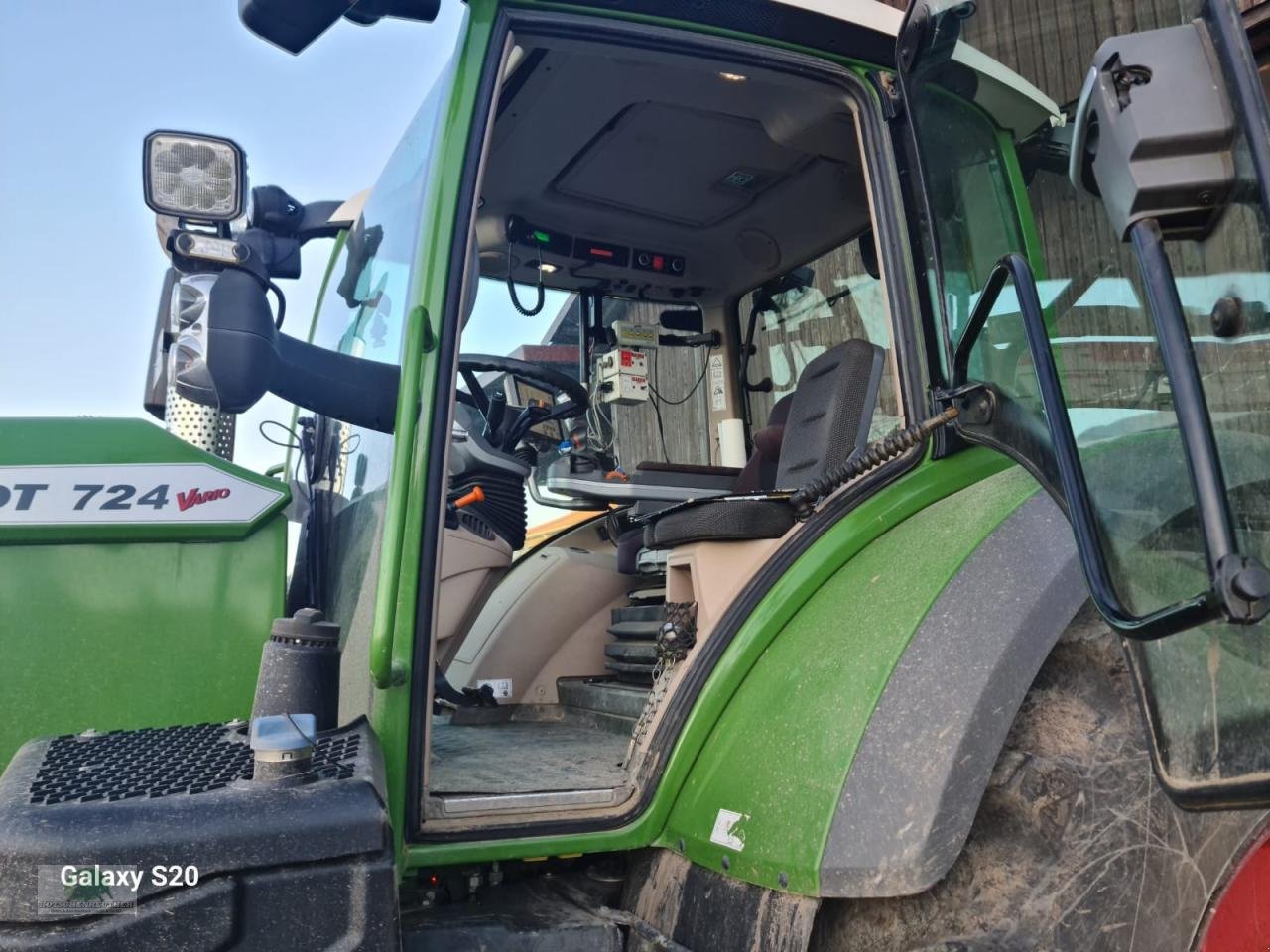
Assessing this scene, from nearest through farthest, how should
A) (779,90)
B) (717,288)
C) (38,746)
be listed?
(38,746), (779,90), (717,288)

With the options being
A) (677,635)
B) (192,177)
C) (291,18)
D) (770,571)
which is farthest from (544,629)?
(291,18)

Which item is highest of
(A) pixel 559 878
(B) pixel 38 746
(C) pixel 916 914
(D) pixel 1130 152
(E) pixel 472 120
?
(E) pixel 472 120

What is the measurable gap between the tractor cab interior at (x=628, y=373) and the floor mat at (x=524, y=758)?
2 cm

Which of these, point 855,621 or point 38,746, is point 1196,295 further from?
point 38,746

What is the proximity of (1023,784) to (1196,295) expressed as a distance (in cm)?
70

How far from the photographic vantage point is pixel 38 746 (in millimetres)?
1529

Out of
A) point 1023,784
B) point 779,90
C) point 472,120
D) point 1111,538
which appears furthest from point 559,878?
point 779,90

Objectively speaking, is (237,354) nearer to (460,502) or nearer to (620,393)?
(460,502)

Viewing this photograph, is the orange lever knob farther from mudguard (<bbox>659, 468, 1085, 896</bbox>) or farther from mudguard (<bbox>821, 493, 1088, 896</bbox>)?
mudguard (<bbox>821, 493, 1088, 896</bbox>)

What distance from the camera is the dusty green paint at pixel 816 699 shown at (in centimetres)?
143

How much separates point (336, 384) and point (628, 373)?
6.20ft

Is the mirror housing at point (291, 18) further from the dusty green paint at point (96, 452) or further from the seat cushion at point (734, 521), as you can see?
the seat cushion at point (734, 521)

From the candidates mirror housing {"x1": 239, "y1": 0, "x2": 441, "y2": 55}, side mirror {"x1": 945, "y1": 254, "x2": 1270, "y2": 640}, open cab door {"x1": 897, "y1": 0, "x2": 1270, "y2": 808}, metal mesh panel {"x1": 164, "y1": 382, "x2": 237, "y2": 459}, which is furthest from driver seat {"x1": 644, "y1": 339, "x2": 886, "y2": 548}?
mirror housing {"x1": 239, "y1": 0, "x2": 441, "y2": 55}

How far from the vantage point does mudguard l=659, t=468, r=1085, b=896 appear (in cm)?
133
